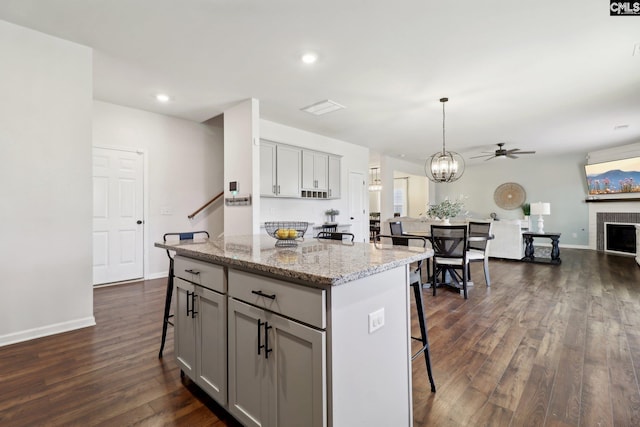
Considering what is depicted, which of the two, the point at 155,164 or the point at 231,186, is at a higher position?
the point at 155,164

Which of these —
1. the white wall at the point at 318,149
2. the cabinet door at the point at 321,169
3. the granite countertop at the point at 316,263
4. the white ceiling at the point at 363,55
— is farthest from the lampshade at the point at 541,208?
the granite countertop at the point at 316,263

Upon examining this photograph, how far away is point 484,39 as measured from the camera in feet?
8.75

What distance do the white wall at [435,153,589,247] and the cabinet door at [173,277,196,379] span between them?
10.0 metres

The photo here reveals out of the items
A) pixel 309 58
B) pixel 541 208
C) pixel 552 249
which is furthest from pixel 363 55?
pixel 541 208

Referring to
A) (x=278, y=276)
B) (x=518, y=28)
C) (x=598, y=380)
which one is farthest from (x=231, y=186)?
(x=598, y=380)

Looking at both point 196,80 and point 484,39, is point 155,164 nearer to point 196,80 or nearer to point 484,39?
point 196,80

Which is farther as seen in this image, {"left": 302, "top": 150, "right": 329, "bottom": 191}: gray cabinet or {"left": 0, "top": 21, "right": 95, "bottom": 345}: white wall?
{"left": 302, "top": 150, "right": 329, "bottom": 191}: gray cabinet

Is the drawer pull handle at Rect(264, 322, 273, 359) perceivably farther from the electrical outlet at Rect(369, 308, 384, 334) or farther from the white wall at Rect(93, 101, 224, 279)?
the white wall at Rect(93, 101, 224, 279)

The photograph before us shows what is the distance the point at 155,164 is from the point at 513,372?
16.5 ft

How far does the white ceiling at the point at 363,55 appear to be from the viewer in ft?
7.61

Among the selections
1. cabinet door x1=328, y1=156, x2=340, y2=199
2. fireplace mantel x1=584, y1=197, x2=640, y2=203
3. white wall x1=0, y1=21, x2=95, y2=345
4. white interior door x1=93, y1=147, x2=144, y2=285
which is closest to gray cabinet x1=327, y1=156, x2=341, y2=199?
cabinet door x1=328, y1=156, x2=340, y2=199

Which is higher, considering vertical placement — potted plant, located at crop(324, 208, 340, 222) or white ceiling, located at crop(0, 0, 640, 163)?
white ceiling, located at crop(0, 0, 640, 163)

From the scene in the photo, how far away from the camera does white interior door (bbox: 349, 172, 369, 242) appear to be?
682 cm

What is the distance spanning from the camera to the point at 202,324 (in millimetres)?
1691
